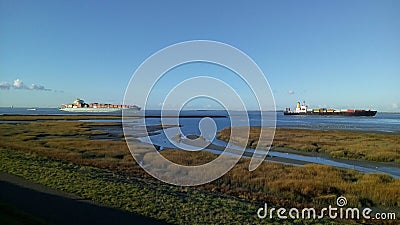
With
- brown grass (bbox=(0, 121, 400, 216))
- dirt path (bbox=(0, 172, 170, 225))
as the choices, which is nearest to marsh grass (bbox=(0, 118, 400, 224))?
→ brown grass (bbox=(0, 121, 400, 216))

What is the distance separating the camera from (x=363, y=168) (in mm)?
33312

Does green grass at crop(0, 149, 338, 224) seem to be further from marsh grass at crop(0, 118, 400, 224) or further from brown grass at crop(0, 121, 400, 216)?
Result: brown grass at crop(0, 121, 400, 216)

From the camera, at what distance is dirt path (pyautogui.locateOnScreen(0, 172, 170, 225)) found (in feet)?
41.0

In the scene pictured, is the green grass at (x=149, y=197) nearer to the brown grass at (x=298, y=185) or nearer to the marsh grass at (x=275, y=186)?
the marsh grass at (x=275, y=186)

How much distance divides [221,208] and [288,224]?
316 cm

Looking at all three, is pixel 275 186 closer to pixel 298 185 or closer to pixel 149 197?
pixel 298 185

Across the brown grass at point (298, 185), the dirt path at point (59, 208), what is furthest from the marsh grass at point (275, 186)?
the dirt path at point (59, 208)

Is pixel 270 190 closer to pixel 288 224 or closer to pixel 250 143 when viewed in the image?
pixel 288 224

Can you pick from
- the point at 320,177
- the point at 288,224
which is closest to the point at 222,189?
the point at 288,224

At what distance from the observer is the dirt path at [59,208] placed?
41.0 ft

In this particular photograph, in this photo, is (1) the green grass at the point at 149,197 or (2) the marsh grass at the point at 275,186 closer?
(1) the green grass at the point at 149,197

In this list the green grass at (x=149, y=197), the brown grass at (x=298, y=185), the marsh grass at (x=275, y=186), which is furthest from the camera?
the brown grass at (x=298, y=185)

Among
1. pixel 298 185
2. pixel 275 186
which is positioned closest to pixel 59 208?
pixel 275 186

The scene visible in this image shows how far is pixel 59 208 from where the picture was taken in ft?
44.9
